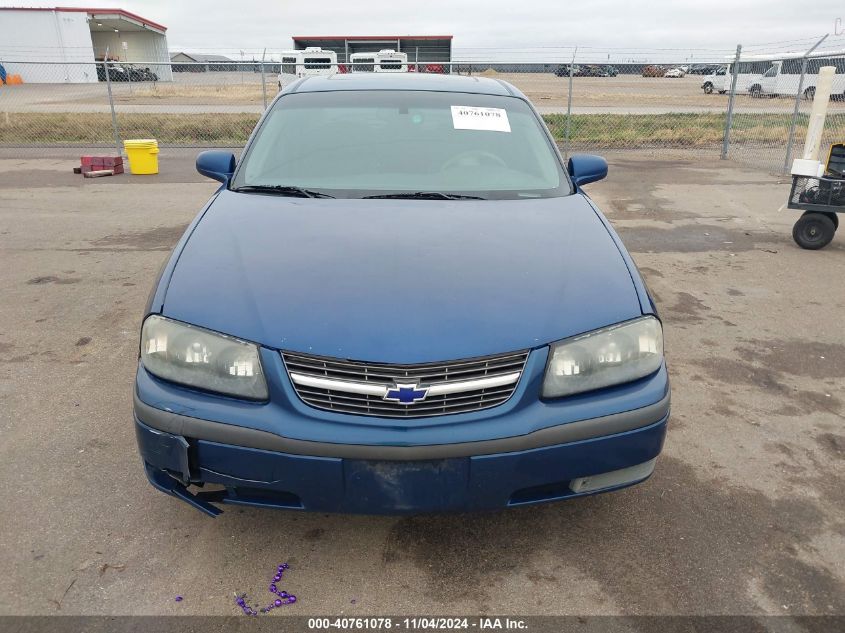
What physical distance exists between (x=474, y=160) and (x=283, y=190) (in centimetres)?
100

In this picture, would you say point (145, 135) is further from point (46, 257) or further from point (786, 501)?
point (786, 501)

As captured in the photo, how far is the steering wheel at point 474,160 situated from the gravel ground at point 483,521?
1.64 m

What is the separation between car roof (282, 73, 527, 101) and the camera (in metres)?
3.77

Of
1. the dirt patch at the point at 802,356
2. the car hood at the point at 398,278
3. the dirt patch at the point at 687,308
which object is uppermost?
the car hood at the point at 398,278

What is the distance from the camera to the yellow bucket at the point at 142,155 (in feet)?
35.9

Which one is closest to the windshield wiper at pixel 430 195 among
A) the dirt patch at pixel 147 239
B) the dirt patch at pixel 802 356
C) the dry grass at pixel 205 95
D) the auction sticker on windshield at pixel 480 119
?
the auction sticker on windshield at pixel 480 119

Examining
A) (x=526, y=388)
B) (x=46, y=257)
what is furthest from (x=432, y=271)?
(x=46, y=257)

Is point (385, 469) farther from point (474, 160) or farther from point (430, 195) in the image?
point (474, 160)

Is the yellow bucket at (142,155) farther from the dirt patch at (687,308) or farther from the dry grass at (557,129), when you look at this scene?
the dirt patch at (687,308)

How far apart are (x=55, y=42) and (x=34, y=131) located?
30.5 m

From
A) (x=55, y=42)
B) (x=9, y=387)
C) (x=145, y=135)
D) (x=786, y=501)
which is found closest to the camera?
(x=786, y=501)

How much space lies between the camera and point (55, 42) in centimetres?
4122

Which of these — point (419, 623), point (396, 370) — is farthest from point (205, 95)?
point (419, 623)

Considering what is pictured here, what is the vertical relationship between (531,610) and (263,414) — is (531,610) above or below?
below
